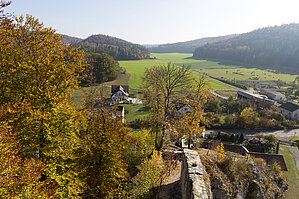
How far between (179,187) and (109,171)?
213 inches

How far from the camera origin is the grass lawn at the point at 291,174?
2702 centimetres

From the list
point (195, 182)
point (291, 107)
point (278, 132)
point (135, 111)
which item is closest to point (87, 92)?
point (135, 111)

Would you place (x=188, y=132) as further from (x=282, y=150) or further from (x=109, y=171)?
(x=282, y=150)

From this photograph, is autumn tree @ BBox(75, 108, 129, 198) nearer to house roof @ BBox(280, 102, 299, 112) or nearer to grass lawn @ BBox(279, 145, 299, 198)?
grass lawn @ BBox(279, 145, 299, 198)

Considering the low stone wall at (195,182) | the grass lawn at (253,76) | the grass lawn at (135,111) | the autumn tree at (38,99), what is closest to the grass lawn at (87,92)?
the autumn tree at (38,99)

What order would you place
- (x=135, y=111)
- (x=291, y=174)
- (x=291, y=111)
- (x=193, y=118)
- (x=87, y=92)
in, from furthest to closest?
(x=291, y=111) → (x=135, y=111) → (x=87, y=92) → (x=291, y=174) → (x=193, y=118)

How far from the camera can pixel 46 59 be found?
48.3 feet

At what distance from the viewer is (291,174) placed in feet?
105

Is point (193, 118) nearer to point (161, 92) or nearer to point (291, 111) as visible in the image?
point (161, 92)

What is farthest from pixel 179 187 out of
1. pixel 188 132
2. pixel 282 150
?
pixel 282 150

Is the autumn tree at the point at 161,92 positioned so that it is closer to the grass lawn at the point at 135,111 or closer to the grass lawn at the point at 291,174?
the grass lawn at the point at 291,174

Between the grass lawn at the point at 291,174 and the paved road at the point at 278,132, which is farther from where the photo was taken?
the paved road at the point at 278,132

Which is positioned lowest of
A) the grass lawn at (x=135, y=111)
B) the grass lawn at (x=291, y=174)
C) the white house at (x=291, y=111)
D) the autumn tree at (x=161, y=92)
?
the grass lawn at (x=291, y=174)

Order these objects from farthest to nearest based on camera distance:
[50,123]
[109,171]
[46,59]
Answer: [46,59] → [109,171] → [50,123]
